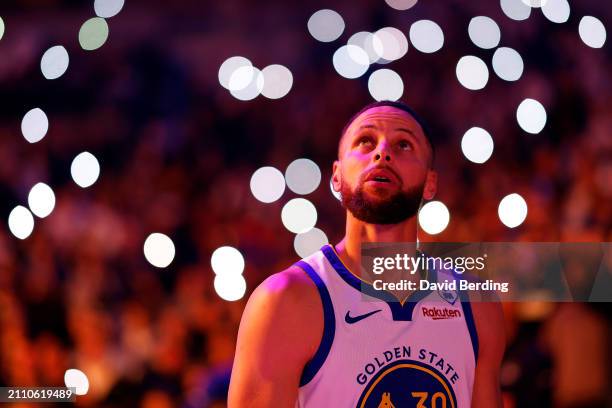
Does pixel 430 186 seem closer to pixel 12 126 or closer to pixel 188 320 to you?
pixel 188 320

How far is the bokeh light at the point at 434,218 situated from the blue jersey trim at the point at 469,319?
6.60ft

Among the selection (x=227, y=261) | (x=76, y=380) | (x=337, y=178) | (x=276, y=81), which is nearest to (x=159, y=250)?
(x=227, y=261)

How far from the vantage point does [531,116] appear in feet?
14.7

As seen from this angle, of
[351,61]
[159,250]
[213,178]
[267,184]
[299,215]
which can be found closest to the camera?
[159,250]

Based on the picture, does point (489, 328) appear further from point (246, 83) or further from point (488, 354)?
point (246, 83)

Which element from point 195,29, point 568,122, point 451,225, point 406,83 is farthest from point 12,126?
point 568,122

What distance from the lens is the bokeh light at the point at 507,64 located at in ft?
16.2

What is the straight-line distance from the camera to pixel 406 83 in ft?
16.6

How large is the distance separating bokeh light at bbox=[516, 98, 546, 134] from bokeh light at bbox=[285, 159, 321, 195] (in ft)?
4.21

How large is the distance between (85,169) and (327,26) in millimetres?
2221

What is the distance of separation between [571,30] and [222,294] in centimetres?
284

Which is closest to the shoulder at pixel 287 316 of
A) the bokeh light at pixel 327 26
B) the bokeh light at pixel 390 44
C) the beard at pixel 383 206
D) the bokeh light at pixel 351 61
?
the beard at pixel 383 206

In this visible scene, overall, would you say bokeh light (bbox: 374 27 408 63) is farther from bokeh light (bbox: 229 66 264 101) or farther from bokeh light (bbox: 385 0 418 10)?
bokeh light (bbox: 229 66 264 101)

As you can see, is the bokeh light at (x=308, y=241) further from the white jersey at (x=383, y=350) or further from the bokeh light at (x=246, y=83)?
the white jersey at (x=383, y=350)
